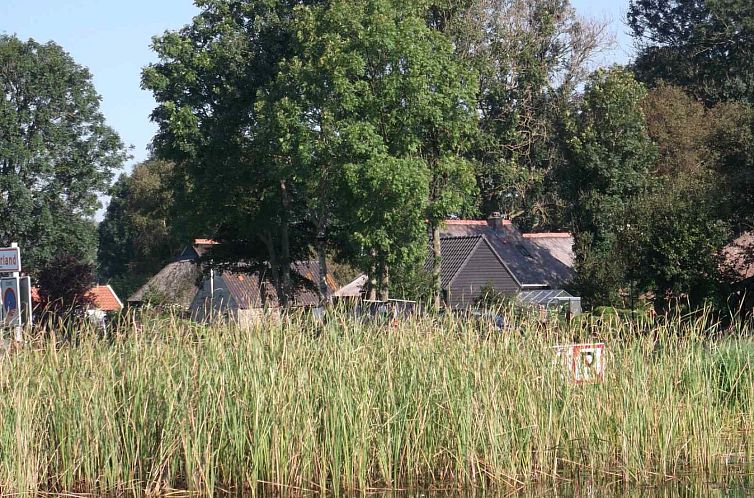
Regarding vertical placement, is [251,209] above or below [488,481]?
above

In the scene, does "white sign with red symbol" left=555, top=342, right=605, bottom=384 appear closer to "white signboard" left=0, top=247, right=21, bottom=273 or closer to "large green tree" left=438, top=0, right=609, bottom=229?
"white signboard" left=0, top=247, right=21, bottom=273

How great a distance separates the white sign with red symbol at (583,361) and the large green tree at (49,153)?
34.4 m

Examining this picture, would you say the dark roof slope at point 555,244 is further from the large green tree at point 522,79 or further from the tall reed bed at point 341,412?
the tall reed bed at point 341,412

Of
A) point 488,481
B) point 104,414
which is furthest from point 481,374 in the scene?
point 104,414

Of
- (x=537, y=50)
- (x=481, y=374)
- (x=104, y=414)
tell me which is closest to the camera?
(x=104, y=414)

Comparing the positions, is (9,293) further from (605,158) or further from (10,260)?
(605,158)

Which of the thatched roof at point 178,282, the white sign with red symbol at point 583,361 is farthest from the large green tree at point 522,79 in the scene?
the white sign with red symbol at point 583,361

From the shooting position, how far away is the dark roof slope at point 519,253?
145ft

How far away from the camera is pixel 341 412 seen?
9141mm

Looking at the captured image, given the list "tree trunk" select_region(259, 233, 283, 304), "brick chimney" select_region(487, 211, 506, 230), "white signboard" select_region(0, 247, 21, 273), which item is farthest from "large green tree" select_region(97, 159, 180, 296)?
"white signboard" select_region(0, 247, 21, 273)

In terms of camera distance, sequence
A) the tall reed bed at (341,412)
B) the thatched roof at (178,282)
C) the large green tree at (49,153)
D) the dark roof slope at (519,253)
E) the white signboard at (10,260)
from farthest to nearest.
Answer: the thatched roof at (178,282) → the dark roof slope at (519,253) → the large green tree at (49,153) → the white signboard at (10,260) → the tall reed bed at (341,412)

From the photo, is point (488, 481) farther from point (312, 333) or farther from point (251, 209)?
point (251, 209)

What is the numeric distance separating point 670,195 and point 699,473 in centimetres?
2023

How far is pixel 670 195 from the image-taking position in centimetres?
2919
